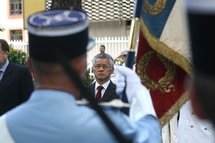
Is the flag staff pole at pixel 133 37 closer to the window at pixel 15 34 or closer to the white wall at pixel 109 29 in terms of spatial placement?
the white wall at pixel 109 29

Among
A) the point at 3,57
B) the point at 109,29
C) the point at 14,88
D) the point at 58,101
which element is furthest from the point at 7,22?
the point at 58,101

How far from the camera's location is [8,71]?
18.7 ft

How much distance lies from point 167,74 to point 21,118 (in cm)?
A: 195

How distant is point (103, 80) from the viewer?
564 cm

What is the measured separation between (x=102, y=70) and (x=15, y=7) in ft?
79.3

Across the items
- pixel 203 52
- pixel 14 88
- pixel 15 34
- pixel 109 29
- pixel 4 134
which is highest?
pixel 203 52

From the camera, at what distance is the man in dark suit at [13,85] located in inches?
222

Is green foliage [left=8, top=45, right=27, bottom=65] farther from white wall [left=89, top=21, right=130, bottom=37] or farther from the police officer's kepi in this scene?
white wall [left=89, top=21, right=130, bottom=37]

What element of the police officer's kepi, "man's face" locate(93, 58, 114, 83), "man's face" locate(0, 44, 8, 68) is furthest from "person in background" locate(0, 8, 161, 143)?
"man's face" locate(0, 44, 8, 68)

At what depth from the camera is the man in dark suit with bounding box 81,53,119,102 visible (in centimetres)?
543

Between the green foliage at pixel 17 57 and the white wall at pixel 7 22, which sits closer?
the green foliage at pixel 17 57

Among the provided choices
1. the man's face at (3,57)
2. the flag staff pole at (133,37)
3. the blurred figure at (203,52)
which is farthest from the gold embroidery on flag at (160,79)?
the man's face at (3,57)

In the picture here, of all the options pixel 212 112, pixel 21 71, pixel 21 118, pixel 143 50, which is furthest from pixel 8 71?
pixel 212 112

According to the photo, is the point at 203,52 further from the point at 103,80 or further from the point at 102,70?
the point at 102,70
